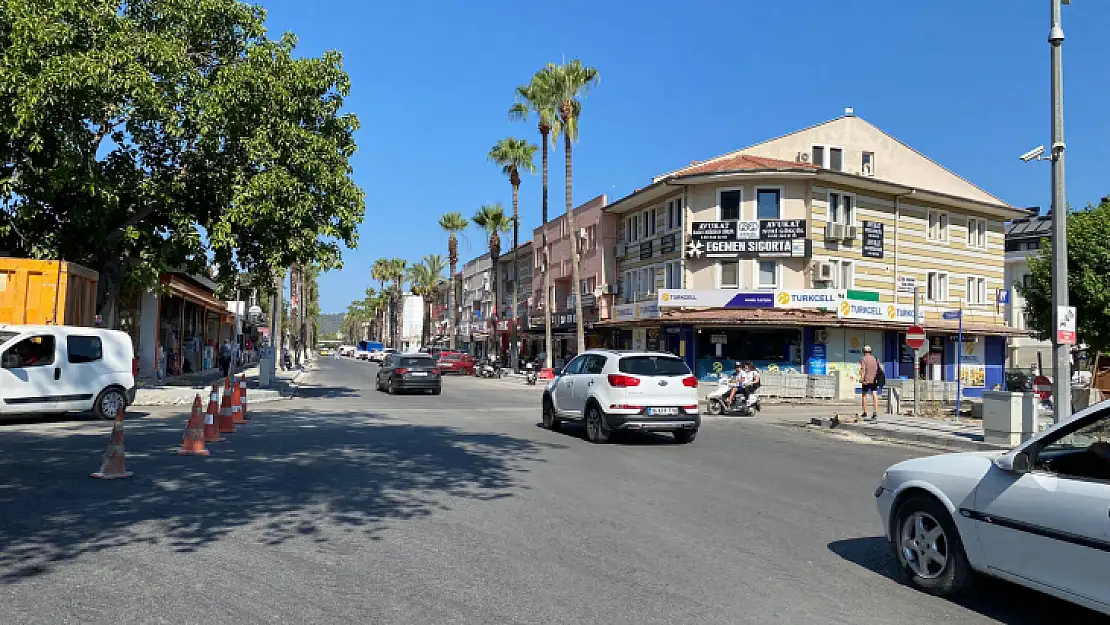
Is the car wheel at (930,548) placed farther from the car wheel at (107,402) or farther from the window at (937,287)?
the window at (937,287)

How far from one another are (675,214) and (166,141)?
21862mm

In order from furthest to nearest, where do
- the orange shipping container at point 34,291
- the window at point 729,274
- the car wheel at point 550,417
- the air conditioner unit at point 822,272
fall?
the window at point 729,274, the air conditioner unit at point 822,272, the orange shipping container at point 34,291, the car wheel at point 550,417

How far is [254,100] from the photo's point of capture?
23.2m

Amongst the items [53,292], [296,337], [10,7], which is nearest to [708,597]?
[53,292]

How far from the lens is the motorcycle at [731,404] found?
954 inches

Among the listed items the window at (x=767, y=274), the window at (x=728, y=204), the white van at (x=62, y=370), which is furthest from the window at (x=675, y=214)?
the white van at (x=62, y=370)

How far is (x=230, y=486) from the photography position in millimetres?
9516

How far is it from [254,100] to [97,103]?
4100mm

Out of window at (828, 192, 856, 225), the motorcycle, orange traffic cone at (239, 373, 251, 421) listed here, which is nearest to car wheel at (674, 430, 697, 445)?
the motorcycle

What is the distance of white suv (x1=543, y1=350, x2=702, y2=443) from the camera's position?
597 inches

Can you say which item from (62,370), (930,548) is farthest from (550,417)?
(930,548)

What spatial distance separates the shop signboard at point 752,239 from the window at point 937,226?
812cm

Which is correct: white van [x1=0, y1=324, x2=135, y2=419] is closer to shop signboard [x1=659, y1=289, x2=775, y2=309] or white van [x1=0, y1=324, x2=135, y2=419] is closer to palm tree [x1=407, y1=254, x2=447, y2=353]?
shop signboard [x1=659, y1=289, x2=775, y2=309]

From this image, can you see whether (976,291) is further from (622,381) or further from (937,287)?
(622,381)
